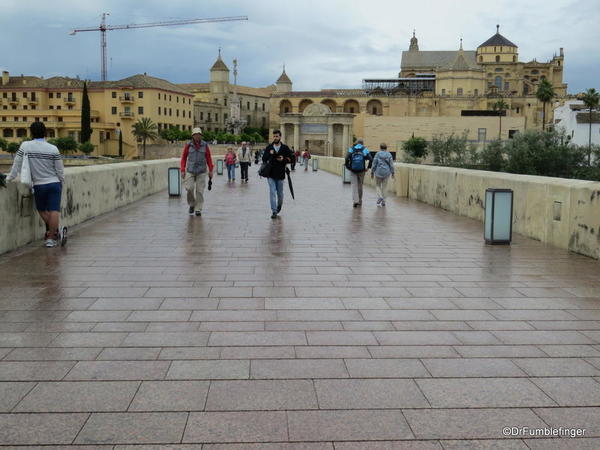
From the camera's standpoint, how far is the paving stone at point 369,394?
3.35m

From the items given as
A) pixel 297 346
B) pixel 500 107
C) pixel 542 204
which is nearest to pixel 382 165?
pixel 542 204

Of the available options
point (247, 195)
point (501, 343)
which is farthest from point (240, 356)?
point (247, 195)

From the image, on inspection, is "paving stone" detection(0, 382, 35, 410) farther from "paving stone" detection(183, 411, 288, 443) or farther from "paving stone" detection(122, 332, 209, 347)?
"paving stone" detection(183, 411, 288, 443)

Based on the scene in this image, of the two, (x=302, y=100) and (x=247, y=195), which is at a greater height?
(x=302, y=100)

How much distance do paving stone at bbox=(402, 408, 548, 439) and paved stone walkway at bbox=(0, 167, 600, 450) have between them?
0.4 inches

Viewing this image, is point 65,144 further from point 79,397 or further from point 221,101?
point 79,397

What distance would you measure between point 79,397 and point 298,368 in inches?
49.7

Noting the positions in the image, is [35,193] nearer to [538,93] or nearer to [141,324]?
[141,324]

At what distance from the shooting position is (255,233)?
10.1 metres

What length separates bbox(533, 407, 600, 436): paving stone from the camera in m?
3.07

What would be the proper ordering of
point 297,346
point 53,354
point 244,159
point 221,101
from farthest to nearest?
point 221,101, point 244,159, point 297,346, point 53,354

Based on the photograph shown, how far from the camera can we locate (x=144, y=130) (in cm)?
8462

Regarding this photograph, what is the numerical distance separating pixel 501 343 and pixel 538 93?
93.0 meters

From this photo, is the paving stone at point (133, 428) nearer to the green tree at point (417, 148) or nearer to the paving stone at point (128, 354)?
the paving stone at point (128, 354)
